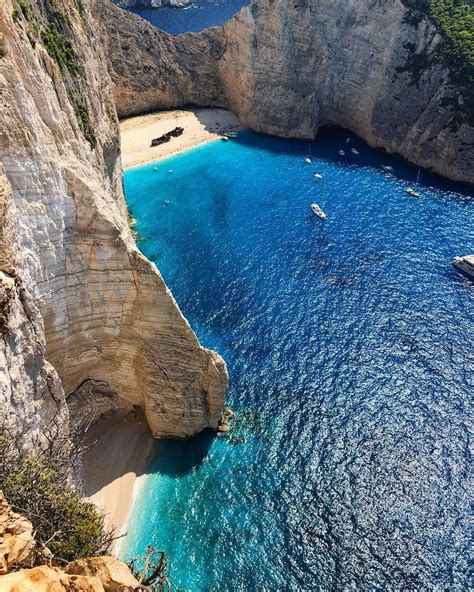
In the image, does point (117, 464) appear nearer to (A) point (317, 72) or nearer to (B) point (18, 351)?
(B) point (18, 351)

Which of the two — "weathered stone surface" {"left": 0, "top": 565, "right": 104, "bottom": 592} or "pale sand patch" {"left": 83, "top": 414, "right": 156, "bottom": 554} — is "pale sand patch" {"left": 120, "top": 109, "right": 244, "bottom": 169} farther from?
"weathered stone surface" {"left": 0, "top": 565, "right": 104, "bottom": 592}

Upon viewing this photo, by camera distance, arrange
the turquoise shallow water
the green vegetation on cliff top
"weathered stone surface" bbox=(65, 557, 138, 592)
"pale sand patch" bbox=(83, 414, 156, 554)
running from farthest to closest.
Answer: the green vegetation on cliff top, "pale sand patch" bbox=(83, 414, 156, 554), the turquoise shallow water, "weathered stone surface" bbox=(65, 557, 138, 592)

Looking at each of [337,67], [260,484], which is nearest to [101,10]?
[337,67]

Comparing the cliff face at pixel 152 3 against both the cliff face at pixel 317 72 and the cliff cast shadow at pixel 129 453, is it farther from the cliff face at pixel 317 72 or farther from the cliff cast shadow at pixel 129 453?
the cliff cast shadow at pixel 129 453

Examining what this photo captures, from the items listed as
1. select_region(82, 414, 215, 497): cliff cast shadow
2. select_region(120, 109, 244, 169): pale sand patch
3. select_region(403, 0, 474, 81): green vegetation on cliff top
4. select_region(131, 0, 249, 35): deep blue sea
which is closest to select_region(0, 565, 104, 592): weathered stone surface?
select_region(82, 414, 215, 497): cliff cast shadow

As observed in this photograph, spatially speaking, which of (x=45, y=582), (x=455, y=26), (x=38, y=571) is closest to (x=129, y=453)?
(x=38, y=571)

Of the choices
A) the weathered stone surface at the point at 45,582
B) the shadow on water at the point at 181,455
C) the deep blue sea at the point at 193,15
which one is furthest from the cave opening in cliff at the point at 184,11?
the weathered stone surface at the point at 45,582

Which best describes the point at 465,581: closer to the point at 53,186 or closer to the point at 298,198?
the point at 53,186
